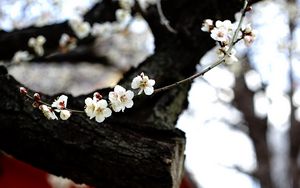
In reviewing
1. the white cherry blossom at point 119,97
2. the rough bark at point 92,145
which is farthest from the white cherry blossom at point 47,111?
the rough bark at point 92,145

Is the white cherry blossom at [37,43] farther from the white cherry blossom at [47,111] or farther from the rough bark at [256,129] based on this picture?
the rough bark at [256,129]

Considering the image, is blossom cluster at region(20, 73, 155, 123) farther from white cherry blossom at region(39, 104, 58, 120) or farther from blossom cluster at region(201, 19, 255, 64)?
blossom cluster at region(201, 19, 255, 64)

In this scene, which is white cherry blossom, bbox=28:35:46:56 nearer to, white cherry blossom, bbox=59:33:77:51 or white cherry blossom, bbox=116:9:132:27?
white cherry blossom, bbox=59:33:77:51

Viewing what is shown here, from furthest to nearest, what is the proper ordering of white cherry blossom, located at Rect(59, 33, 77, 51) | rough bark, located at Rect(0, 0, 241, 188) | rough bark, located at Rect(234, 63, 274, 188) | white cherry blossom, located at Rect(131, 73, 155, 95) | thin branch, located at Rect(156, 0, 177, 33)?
rough bark, located at Rect(234, 63, 274, 188), white cherry blossom, located at Rect(59, 33, 77, 51), thin branch, located at Rect(156, 0, 177, 33), rough bark, located at Rect(0, 0, 241, 188), white cherry blossom, located at Rect(131, 73, 155, 95)

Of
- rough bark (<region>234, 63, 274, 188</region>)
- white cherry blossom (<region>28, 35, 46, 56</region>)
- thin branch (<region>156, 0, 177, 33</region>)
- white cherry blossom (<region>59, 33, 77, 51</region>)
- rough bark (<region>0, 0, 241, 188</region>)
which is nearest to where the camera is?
rough bark (<region>0, 0, 241, 188</region>)

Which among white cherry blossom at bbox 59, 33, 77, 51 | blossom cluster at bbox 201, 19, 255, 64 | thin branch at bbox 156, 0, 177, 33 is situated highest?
white cherry blossom at bbox 59, 33, 77, 51

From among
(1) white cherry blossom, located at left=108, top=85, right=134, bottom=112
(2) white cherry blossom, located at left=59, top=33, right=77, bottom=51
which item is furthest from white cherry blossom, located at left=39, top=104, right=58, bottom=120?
(2) white cherry blossom, located at left=59, top=33, right=77, bottom=51

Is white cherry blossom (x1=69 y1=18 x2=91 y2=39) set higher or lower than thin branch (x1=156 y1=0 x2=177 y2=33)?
higher

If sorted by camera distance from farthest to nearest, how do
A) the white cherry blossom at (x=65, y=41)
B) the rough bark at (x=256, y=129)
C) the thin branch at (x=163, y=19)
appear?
the rough bark at (x=256, y=129) → the white cherry blossom at (x=65, y=41) → the thin branch at (x=163, y=19)

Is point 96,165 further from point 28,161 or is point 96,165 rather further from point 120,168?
point 28,161

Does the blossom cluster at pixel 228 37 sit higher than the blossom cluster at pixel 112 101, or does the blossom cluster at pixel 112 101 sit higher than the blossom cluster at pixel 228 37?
the blossom cluster at pixel 228 37

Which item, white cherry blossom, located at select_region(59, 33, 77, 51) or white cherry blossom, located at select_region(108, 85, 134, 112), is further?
white cherry blossom, located at select_region(59, 33, 77, 51)
